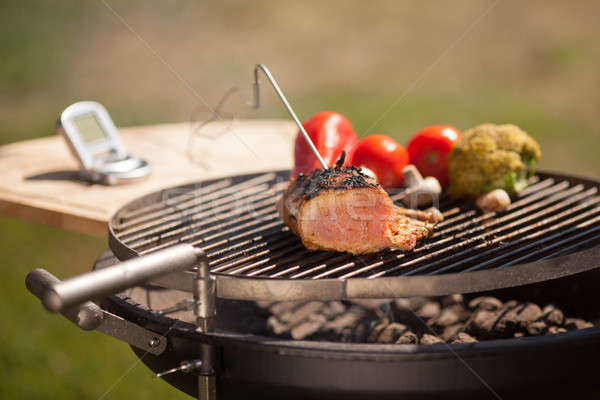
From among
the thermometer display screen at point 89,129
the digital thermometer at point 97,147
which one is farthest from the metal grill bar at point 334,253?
the thermometer display screen at point 89,129

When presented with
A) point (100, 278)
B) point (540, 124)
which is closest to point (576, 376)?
point (100, 278)

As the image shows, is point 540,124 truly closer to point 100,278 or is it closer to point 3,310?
point 3,310

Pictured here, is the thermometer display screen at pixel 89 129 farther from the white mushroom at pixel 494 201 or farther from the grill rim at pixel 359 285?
the white mushroom at pixel 494 201

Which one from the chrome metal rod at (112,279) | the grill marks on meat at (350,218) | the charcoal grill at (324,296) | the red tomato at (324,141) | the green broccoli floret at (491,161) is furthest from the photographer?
the red tomato at (324,141)

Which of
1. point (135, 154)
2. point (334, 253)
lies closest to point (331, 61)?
point (135, 154)

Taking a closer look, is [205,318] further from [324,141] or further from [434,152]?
[434,152]

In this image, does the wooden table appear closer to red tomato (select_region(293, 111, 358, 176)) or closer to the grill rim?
red tomato (select_region(293, 111, 358, 176))
